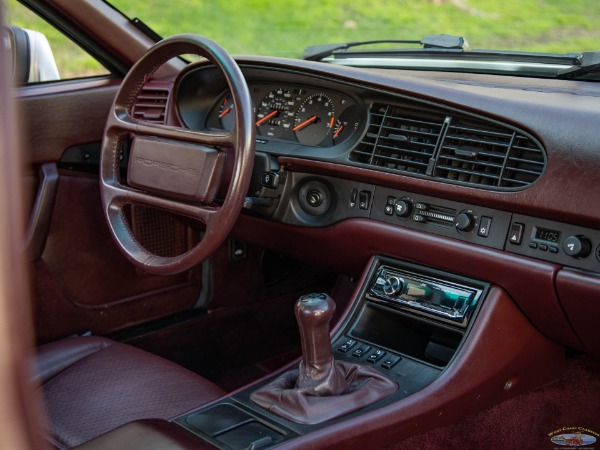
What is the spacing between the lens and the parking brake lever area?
1565 mm

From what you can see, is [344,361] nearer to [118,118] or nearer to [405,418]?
[405,418]

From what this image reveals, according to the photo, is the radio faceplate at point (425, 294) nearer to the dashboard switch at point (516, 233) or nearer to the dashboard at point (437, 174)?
the dashboard at point (437, 174)

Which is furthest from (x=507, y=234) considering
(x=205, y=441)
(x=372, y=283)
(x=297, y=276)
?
(x=297, y=276)

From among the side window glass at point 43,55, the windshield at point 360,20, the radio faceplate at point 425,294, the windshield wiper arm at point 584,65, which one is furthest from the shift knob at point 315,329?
the windshield at point 360,20

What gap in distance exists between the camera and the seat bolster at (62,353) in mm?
1923

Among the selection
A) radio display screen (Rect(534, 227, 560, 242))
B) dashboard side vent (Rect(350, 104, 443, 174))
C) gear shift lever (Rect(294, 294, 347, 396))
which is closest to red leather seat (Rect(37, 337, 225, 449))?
gear shift lever (Rect(294, 294, 347, 396))

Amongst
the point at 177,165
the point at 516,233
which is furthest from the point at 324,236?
the point at 516,233

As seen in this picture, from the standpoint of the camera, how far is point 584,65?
1.94 meters

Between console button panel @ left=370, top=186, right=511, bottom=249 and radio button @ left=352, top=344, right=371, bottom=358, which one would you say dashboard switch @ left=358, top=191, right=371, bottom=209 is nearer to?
console button panel @ left=370, top=186, right=511, bottom=249

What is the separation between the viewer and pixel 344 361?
1813 millimetres

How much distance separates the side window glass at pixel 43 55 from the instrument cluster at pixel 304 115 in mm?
588

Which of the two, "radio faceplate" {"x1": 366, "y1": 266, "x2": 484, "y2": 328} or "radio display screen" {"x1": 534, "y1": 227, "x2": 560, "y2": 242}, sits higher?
"radio display screen" {"x1": 534, "y1": 227, "x2": 560, "y2": 242}

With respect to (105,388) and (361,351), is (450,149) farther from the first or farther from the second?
(105,388)

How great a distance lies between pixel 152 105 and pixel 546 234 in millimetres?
1313
